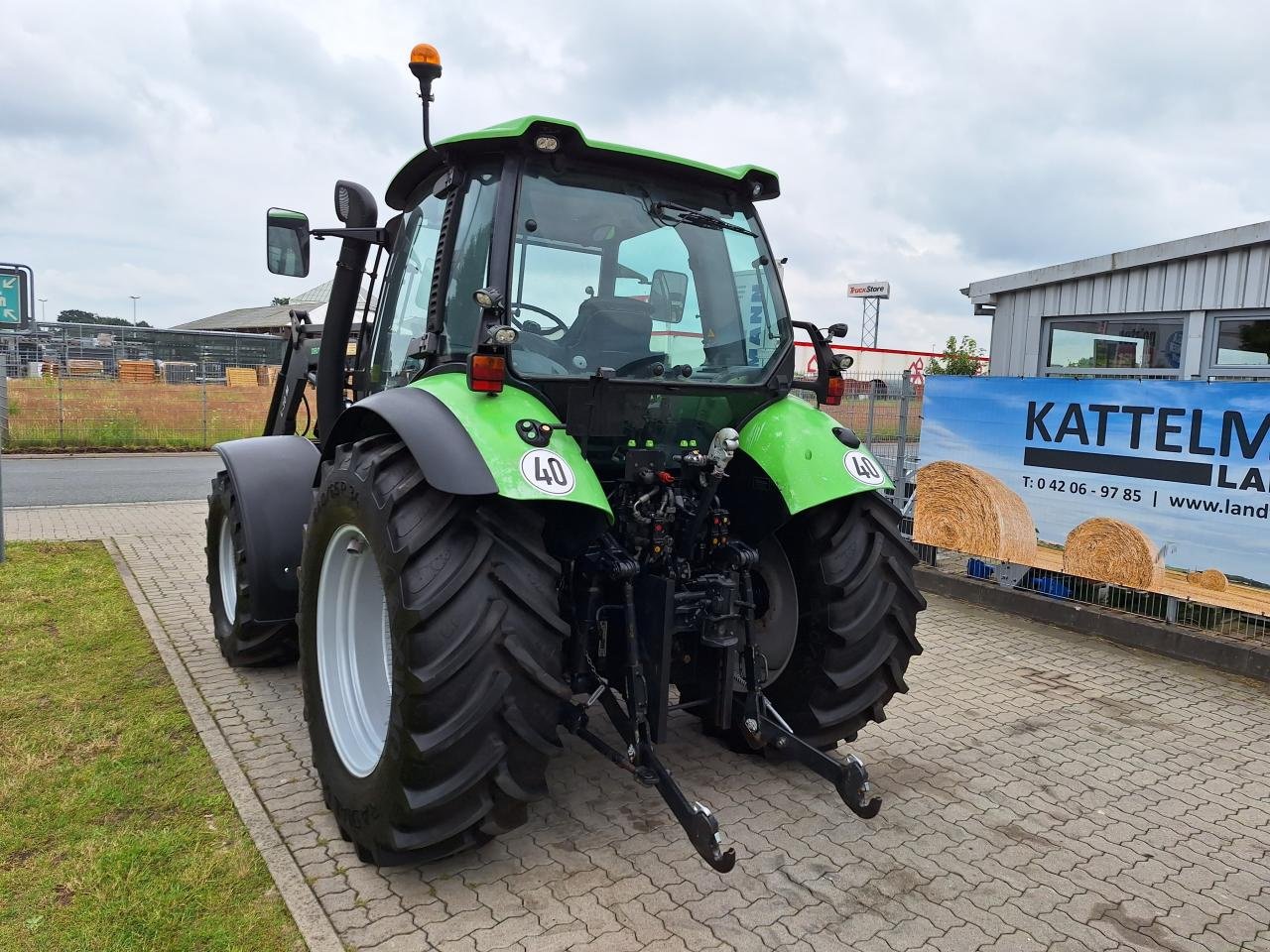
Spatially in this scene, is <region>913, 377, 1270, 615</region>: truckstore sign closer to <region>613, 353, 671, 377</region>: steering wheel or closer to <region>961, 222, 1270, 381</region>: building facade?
<region>961, 222, 1270, 381</region>: building facade

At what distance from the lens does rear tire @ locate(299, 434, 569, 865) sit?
262 cm

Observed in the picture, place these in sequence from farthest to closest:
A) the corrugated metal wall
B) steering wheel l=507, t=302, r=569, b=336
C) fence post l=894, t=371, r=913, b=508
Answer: fence post l=894, t=371, r=913, b=508 < the corrugated metal wall < steering wheel l=507, t=302, r=569, b=336

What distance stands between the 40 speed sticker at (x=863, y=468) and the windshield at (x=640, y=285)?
0.50 metres

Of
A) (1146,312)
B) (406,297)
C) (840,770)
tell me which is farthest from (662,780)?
(1146,312)

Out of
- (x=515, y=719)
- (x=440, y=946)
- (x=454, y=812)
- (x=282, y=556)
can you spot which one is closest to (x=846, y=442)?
(x=515, y=719)

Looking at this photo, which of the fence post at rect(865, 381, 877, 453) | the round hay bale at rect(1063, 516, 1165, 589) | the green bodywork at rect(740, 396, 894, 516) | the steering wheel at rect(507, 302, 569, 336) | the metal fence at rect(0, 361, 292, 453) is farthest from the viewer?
the metal fence at rect(0, 361, 292, 453)

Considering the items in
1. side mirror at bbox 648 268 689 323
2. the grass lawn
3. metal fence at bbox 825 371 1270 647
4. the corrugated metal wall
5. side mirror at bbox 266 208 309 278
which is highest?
the corrugated metal wall

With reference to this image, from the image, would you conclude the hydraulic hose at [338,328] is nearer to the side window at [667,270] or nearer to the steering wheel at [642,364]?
the side window at [667,270]

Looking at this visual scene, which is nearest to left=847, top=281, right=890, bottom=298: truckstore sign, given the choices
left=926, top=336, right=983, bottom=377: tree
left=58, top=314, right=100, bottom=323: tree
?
left=926, top=336, right=983, bottom=377: tree

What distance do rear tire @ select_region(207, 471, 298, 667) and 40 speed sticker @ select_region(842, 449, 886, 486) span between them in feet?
9.40

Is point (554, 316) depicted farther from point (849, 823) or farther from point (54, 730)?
point (54, 730)

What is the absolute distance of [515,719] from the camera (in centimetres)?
269

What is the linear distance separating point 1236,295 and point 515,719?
8.11 m

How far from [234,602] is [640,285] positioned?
3.20 meters
